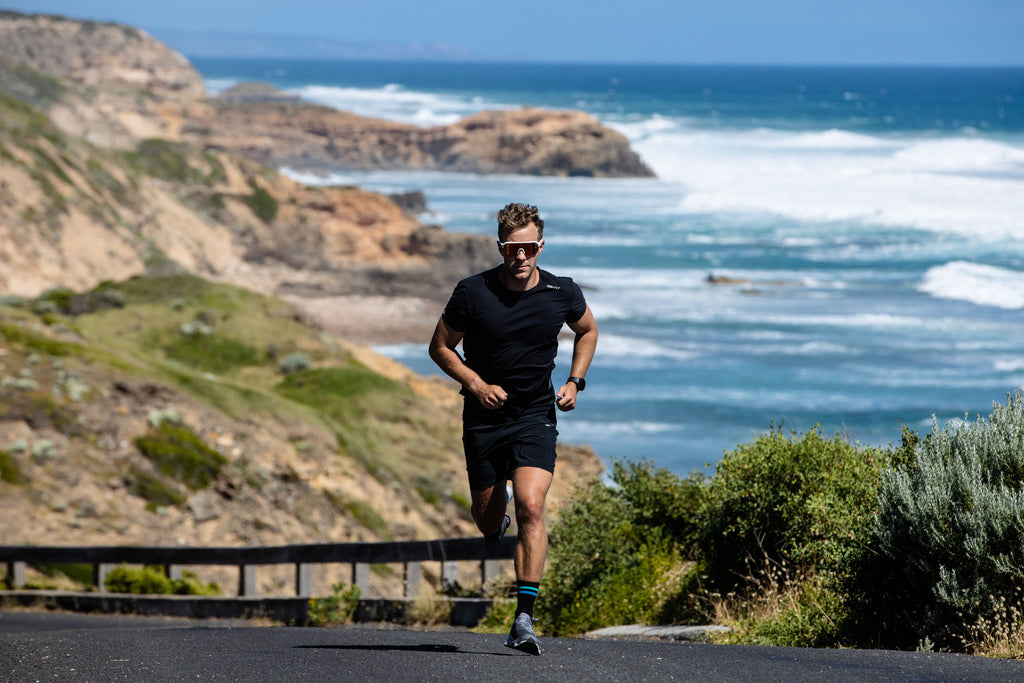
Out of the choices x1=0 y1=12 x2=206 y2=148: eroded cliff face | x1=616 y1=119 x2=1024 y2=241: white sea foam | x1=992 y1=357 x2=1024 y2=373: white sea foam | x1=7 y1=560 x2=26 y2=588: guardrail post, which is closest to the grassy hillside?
x1=7 y1=560 x2=26 y2=588: guardrail post

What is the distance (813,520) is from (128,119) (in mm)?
64313

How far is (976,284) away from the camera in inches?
1928

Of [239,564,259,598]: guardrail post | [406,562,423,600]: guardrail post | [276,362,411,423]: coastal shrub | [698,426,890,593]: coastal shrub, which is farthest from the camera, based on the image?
[276,362,411,423]: coastal shrub

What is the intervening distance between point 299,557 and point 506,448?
4.58 meters

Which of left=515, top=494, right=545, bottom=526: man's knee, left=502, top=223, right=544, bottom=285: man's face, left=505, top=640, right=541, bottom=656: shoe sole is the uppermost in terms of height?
left=502, top=223, right=544, bottom=285: man's face

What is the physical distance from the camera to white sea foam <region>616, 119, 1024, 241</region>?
72.8 metres

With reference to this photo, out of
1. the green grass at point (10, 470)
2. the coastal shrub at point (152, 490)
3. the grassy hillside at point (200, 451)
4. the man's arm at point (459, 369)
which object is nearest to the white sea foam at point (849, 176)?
the grassy hillside at point (200, 451)

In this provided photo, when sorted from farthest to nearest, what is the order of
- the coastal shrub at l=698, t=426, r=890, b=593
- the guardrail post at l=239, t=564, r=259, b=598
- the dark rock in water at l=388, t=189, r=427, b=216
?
the dark rock in water at l=388, t=189, r=427, b=216 < the guardrail post at l=239, t=564, r=259, b=598 < the coastal shrub at l=698, t=426, r=890, b=593

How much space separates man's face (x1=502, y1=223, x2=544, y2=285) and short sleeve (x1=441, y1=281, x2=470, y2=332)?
0.25 meters

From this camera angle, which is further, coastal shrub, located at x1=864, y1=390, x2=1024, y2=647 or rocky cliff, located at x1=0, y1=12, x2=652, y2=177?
rocky cliff, located at x1=0, y1=12, x2=652, y2=177

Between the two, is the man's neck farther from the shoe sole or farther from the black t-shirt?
the shoe sole

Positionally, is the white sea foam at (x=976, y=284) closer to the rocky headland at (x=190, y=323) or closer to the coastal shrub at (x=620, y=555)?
the rocky headland at (x=190, y=323)

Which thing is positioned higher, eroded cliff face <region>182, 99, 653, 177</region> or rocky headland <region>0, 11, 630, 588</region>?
eroded cliff face <region>182, 99, 653, 177</region>

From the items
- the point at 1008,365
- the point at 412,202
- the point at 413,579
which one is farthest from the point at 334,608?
the point at 412,202
